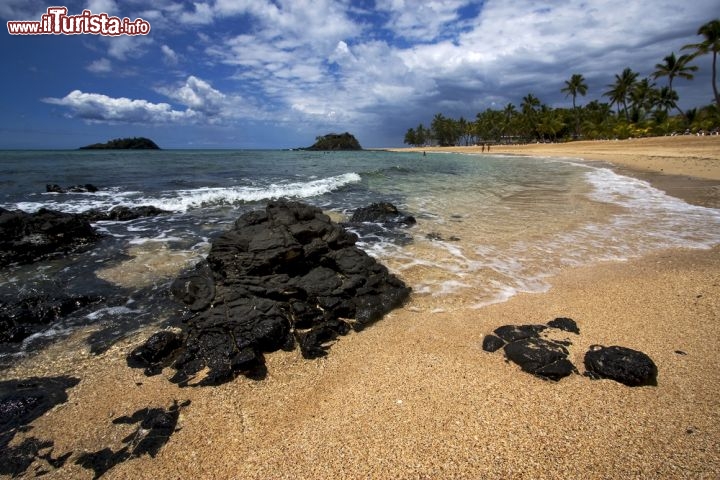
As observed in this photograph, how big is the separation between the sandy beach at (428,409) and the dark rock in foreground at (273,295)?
291 millimetres

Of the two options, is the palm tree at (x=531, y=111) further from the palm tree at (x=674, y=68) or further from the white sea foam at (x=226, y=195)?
the white sea foam at (x=226, y=195)

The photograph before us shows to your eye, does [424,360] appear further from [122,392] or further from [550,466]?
[122,392]

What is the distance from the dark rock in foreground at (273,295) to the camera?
4473mm

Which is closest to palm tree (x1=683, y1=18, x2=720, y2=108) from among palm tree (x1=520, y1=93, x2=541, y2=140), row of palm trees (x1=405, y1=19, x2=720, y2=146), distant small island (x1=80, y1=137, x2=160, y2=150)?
row of palm trees (x1=405, y1=19, x2=720, y2=146)

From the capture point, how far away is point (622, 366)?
3.80 metres

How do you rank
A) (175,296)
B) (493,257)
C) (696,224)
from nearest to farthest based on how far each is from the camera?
(175,296)
(493,257)
(696,224)

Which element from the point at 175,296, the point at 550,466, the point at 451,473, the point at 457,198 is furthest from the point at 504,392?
the point at 457,198

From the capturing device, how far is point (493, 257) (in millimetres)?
8062

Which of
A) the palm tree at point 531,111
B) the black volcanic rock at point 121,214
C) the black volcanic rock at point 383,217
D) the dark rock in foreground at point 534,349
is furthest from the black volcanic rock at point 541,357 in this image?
the palm tree at point 531,111

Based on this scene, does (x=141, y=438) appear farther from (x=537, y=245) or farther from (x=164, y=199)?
(x=164, y=199)

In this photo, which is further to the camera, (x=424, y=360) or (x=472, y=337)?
(x=472, y=337)

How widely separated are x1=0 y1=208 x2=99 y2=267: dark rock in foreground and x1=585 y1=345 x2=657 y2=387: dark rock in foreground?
11.3 meters

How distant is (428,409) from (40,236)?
10.2m

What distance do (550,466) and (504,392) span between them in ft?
2.94
